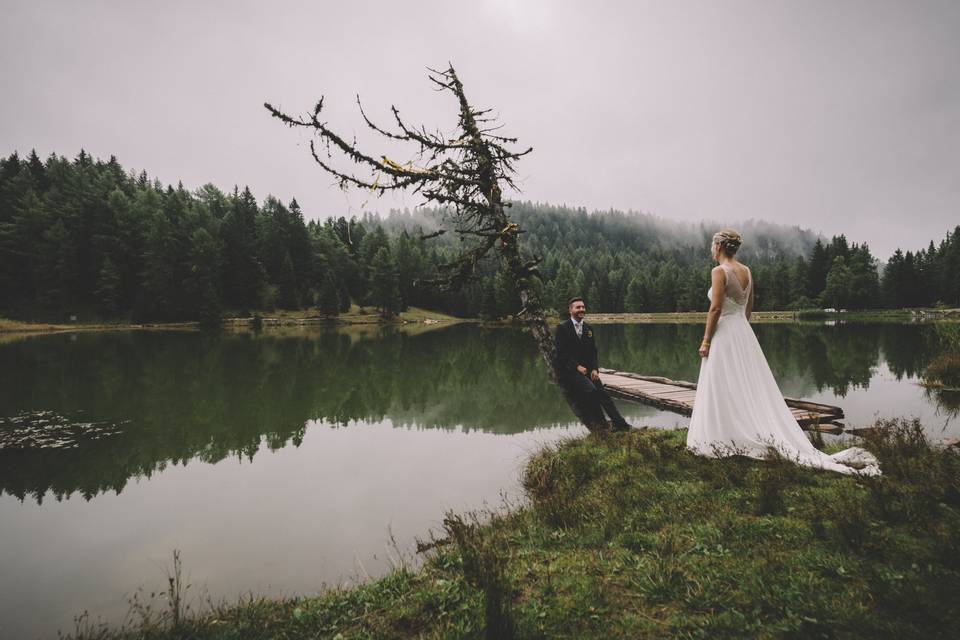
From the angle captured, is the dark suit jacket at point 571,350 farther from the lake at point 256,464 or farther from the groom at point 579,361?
the lake at point 256,464

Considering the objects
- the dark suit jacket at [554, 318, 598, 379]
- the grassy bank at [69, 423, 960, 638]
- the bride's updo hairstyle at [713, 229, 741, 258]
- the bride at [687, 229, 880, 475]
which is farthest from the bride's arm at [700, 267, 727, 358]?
the dark suit jacket at [554, 318, 598, 379]

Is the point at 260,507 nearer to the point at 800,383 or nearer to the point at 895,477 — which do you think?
the point at 895,477

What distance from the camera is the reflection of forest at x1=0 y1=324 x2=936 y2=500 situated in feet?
29.8

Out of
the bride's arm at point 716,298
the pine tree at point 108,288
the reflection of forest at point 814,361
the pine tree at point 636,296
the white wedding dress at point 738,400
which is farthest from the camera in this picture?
the pine tree at point 636,296

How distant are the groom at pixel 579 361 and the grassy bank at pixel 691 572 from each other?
2842 mm

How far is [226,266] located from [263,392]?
69563 millimetres

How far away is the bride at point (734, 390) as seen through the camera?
5.81 meters

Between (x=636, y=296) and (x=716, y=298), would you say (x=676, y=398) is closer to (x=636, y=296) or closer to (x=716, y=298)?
(x=716, y=298)

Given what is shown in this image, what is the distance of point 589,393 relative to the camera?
8.18m

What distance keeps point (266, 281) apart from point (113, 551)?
8187cm

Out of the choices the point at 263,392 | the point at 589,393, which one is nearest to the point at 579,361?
the point at 589,393

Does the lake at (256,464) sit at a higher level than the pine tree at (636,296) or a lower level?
lower

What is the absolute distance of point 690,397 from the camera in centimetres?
1174

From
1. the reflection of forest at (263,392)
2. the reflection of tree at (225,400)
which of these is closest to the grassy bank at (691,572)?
the reflection of tree at (225,400)
